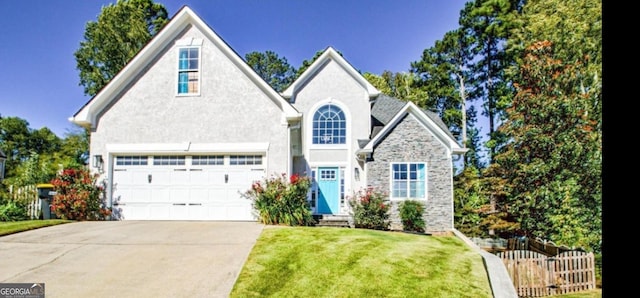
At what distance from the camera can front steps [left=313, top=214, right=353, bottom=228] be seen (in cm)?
1446

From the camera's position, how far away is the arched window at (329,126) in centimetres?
1727

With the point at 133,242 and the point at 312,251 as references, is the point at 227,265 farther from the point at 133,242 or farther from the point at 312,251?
the point at 133,242

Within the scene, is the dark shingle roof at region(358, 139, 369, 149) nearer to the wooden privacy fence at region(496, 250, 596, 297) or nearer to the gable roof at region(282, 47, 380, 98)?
the gable roof at region(282, 47, 380, 98)

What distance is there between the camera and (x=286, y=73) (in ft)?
126

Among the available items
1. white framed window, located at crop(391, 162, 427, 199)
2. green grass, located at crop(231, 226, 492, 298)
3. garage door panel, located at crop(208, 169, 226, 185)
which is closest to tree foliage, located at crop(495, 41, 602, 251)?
white framed window, located at crop(391, 162, 427, 199)

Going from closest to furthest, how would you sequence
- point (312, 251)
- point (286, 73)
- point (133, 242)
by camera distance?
1. point (312, 251)
2. point (133, 242)
3. point (286, 73)

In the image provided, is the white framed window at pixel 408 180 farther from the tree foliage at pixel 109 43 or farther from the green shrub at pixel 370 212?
the tree foliage at pixel 109 43

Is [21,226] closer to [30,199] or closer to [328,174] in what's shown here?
[30,199]

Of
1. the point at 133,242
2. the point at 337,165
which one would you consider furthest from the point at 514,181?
the point at 133,242

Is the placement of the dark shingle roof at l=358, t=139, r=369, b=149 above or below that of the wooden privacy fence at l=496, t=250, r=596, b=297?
above

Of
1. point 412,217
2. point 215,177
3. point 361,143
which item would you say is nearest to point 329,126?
point 361,143

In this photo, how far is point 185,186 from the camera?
13.0 m

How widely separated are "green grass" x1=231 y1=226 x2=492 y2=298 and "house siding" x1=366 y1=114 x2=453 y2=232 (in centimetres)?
536
